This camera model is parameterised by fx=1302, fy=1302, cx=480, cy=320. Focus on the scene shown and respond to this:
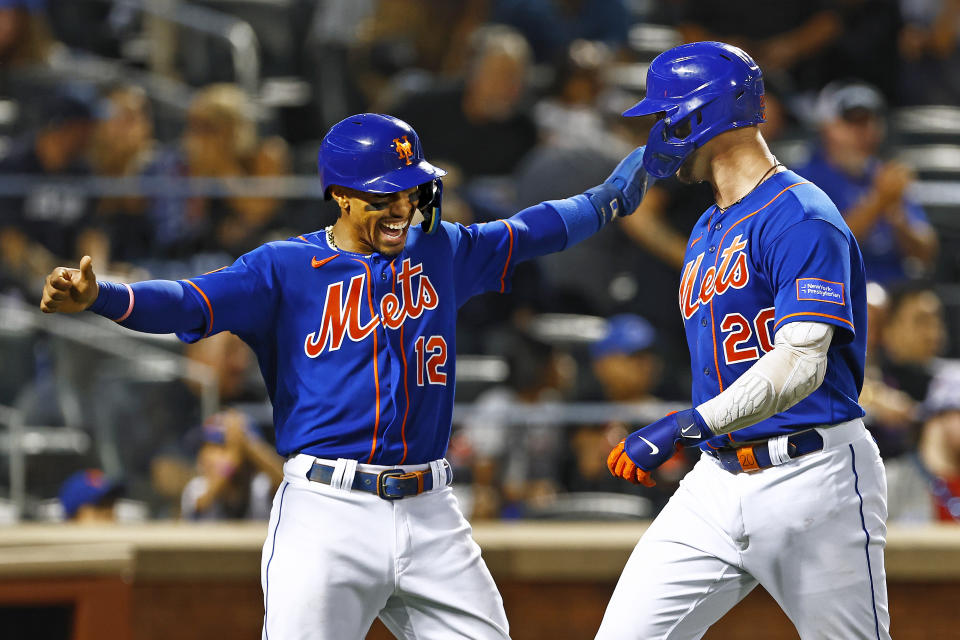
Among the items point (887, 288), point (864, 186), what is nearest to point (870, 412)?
point (887, 288)

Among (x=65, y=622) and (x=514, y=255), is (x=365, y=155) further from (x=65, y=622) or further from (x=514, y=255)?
(x=65, y=622)

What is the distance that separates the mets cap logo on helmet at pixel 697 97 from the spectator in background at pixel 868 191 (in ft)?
10.9

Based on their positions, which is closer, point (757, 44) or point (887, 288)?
point (887, 288)

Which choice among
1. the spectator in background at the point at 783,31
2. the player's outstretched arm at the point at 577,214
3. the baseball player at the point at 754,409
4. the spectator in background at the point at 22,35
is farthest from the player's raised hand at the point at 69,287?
the spectator in background at the point at 783,31

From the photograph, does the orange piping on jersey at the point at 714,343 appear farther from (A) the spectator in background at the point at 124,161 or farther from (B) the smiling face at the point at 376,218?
(A) the spectator in background at the point at 124,161

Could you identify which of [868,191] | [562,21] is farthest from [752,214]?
[562,21]

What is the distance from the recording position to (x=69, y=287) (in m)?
2.89

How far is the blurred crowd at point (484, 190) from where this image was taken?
17.1 ft

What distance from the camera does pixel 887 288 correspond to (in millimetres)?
6141

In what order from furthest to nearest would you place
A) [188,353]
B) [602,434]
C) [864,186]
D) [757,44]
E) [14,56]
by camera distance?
[757,44]
[14,56]
[864,186]
[188,353]
[602,434]

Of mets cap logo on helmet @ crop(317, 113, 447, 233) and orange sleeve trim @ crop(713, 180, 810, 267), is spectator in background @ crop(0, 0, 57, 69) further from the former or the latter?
orange sleeve trim @ crop(713, 180, 810, 267)

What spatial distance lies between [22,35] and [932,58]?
18.4 ft

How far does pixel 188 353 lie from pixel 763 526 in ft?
11.7

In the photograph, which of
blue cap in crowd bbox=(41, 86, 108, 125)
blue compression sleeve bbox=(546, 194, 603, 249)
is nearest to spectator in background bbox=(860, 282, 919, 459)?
blue compression sleeve bbox=(546, 194, 603, 249)
